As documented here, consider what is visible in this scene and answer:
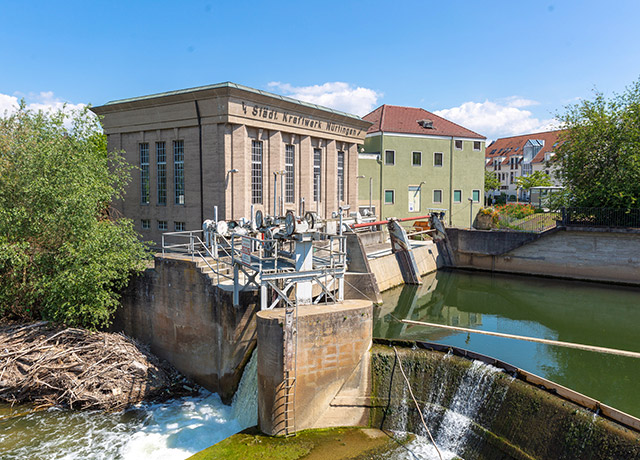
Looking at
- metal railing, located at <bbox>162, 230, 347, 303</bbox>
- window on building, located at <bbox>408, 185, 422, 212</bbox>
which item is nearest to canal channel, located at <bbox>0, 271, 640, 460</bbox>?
metal railing, located at <bbox>162, 230, 347, 303</bbox>

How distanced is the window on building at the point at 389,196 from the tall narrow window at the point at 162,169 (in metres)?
21.7

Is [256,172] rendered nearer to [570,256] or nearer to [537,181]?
[570,256]

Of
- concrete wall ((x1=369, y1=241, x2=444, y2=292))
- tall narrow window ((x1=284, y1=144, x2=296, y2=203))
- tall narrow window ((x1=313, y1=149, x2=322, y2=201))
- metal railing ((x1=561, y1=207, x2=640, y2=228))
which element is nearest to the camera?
concrete wall ((x1=369, y1=241, x2=444, y2=292))

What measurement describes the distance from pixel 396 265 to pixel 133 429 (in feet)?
66.2

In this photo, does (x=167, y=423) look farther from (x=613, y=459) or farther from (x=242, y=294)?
(x=613, y=459)

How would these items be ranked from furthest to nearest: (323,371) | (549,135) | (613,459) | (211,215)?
1. (549,135)
2. (211,215)
3. (323,371)
4. (613,459)

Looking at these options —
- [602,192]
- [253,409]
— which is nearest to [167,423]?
[253,409]

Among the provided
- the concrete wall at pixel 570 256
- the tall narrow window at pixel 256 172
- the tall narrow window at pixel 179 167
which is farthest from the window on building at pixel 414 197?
the tall narrow window at pixel 179 167

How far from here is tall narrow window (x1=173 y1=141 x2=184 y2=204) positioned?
1069 inches

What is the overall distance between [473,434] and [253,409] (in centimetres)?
659

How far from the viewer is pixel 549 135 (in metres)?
77.1

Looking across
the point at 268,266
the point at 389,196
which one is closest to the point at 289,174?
the point at 268,266

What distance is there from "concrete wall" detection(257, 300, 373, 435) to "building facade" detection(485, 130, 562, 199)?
63201 mm

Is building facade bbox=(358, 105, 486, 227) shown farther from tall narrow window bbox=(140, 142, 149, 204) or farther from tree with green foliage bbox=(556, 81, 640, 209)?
tall narrow window bbox=(140, 142, 149, 204)
